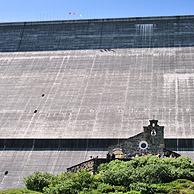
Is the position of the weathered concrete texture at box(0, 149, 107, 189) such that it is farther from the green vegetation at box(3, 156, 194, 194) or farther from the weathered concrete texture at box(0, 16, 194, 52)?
the weathered concrete texture at box(0, 16, 194, 52)

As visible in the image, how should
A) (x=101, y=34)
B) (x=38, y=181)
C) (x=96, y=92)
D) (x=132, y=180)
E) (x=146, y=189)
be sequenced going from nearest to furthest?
(x=146, y=189) < (x=132, y=180) < (x=38, y=181) < (x=96, y=92) < (x=101, y=34)

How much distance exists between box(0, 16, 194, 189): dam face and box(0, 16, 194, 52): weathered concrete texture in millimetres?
100

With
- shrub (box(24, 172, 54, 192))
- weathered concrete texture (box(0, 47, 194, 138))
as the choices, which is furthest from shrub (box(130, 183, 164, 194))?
weathered concrete texture (box(0, 47, 194, 138))

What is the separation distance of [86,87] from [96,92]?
1.40 m

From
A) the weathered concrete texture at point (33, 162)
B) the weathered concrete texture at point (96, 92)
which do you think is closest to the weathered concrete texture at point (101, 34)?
the weathered concrete texture at point (96, 92)

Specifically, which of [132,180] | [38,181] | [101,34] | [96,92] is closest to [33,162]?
[38,181]

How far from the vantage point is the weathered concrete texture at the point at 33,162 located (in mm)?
32594

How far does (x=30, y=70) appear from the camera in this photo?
47.0 m

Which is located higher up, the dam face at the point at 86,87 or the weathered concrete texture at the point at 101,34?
the weathered concrete texture at the point at 101,34

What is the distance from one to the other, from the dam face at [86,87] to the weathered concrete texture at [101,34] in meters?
0.10

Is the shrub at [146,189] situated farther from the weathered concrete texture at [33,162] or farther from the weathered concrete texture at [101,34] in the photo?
the weathered concrete texture at [101,34]

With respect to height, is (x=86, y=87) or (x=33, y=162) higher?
(x=86, y=87)

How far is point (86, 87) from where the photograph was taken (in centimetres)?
4269

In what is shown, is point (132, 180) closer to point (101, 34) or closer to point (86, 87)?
point (86, 87)
